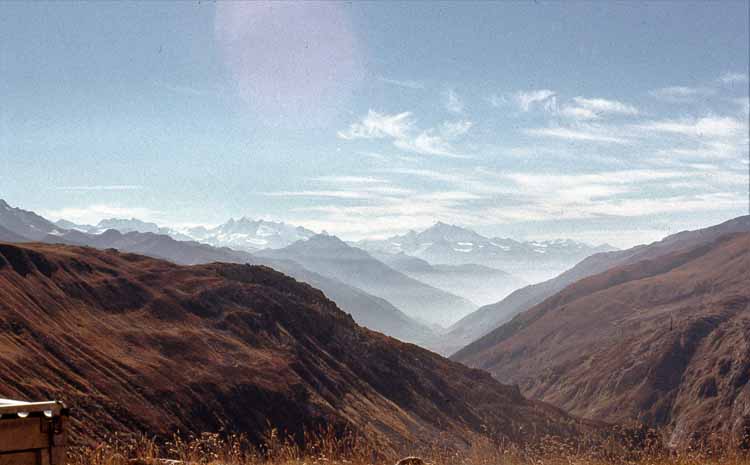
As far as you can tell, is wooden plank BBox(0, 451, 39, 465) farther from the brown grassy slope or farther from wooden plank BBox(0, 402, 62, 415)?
the brown grassy slope

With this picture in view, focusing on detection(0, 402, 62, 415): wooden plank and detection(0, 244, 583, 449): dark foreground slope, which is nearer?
detection(0, 402, 62, 415): wooden plank

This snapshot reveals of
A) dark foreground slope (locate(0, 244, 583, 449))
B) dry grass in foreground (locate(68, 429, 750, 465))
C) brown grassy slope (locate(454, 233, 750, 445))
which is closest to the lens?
dry grass in foreground (locate(68, 429, 750, 465))

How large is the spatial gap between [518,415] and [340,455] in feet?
314

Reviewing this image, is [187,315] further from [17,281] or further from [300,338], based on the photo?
[17,281]

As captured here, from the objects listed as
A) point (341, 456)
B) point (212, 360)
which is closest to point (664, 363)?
point (212, 360)

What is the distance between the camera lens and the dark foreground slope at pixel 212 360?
57.6 meters

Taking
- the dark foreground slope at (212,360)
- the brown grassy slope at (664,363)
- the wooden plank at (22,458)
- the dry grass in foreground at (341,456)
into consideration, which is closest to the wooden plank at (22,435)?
the wooden plank at (22,458)

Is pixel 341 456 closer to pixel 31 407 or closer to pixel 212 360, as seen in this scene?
pixel 31 407

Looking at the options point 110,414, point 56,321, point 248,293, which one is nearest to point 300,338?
point 248,293

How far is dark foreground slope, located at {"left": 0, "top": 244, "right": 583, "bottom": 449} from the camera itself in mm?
57625

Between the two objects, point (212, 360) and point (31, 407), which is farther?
point (212, 360)

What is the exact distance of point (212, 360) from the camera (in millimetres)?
76000

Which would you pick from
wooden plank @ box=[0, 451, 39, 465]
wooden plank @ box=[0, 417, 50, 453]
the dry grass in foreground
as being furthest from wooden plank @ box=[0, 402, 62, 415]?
the dry grass in foreground

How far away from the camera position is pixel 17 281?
70062 mm
